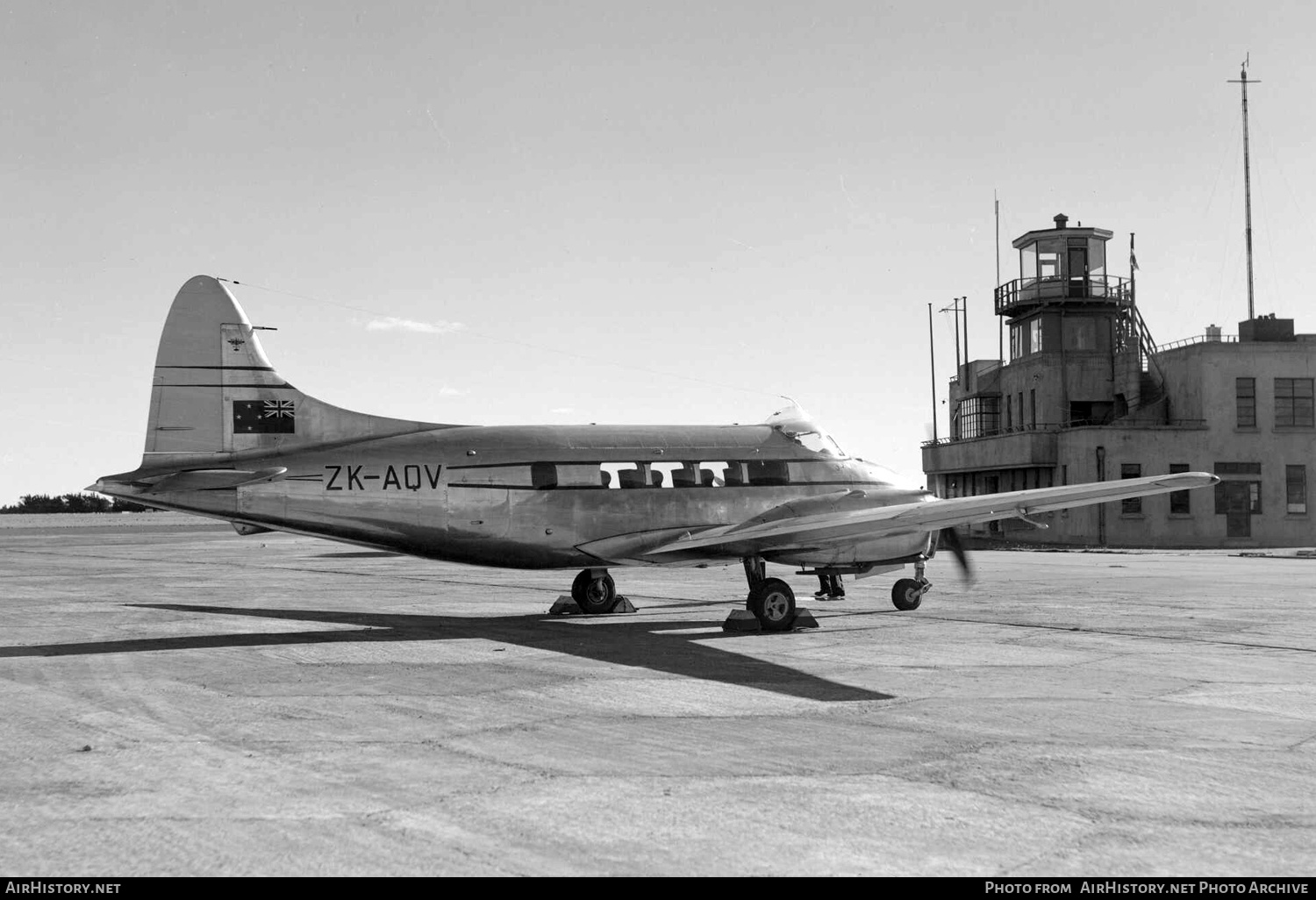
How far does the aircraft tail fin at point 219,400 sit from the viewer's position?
21047mm

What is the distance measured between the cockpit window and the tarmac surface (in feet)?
11.8

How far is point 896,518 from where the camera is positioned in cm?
2038

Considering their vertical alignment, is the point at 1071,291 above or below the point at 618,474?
above

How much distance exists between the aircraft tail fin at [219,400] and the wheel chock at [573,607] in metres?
5.21

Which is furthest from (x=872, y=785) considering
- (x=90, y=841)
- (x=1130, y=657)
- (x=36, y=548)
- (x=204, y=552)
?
(x=36, y=548)

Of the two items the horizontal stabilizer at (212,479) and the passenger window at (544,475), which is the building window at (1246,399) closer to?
the passenger window at (544,475)

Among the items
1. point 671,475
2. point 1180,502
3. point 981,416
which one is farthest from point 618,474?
point 981,416

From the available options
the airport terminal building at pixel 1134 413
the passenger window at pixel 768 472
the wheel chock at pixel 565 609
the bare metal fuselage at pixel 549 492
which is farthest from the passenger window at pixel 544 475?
the airport terminal building at pixel 1134 413

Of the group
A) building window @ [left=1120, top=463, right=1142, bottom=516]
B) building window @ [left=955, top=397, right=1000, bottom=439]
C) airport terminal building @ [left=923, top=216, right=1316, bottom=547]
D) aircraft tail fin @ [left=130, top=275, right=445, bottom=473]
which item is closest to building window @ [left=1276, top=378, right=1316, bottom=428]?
airport terminal building @ [left=923, top=216, right=1316, bottom=547]

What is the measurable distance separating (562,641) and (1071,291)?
202ft

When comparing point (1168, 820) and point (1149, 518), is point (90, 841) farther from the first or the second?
point (1149, 518)

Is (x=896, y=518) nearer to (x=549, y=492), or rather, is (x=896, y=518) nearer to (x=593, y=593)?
(x=549, y=492)

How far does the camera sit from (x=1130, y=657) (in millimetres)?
17000

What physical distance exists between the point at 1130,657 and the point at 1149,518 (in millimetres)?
53761
